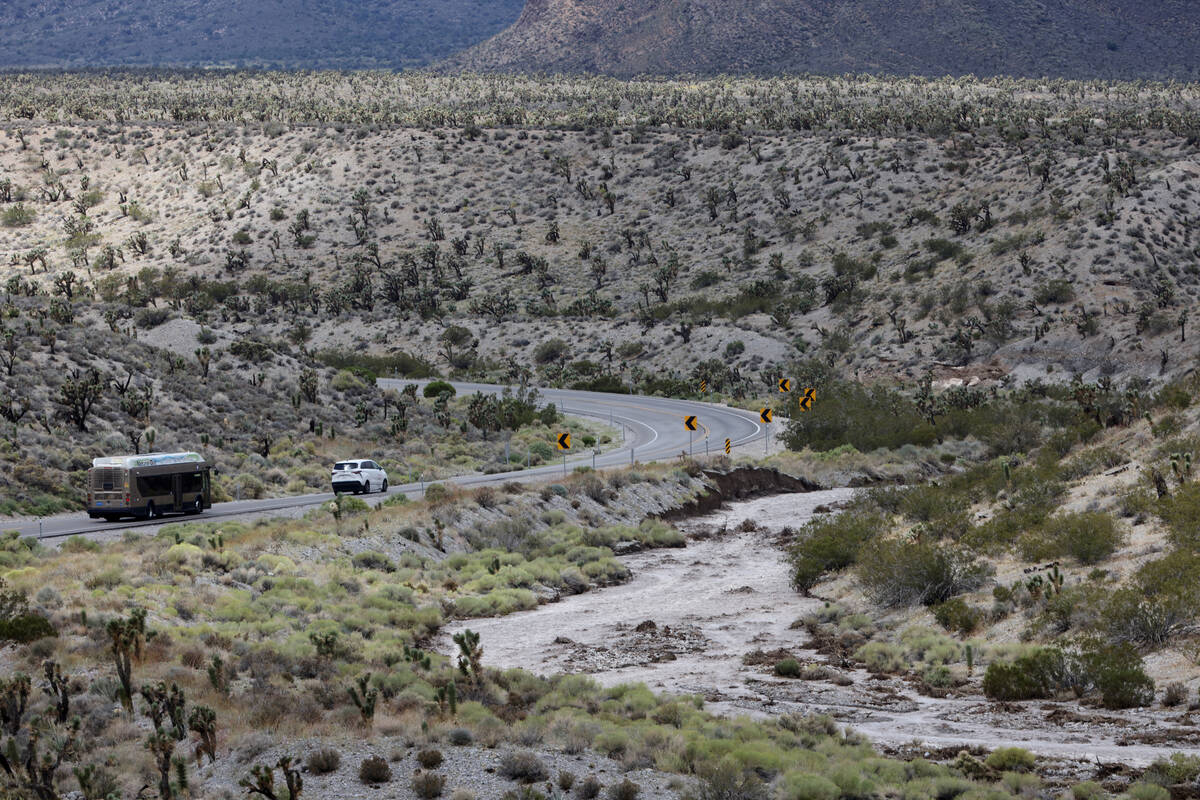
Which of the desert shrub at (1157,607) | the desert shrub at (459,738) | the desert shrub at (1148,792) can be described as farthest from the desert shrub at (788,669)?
the desert shrub at (1148,792)

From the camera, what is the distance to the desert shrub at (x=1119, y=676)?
63.4ft

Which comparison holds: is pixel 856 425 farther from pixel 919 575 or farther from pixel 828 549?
pixel 919 575

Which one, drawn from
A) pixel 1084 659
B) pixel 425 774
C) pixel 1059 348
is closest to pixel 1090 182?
pixel 1059 348

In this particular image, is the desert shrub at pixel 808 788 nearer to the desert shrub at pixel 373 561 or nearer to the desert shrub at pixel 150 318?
the desert shrub at pixel 373 561

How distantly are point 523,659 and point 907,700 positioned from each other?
26.5ft

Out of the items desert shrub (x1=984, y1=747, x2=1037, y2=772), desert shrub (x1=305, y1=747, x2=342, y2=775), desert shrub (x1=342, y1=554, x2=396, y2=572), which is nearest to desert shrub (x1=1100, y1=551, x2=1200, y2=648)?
desert shrub (x1=984, y1=747, x2=1037, y2=772)

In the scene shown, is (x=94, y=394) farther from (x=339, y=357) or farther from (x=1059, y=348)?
(x=1059, y=348)

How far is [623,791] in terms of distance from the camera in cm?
1552

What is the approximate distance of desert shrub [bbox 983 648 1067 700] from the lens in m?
20.7

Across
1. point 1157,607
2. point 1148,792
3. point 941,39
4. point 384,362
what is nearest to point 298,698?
point 1148,792

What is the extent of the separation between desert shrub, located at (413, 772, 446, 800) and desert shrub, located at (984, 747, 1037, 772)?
24.3 ft

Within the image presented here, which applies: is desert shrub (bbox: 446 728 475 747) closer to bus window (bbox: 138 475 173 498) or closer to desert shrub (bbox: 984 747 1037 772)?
desert shrub (bbox: 984 747 1037 772)

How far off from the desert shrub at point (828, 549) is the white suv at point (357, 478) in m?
18.0

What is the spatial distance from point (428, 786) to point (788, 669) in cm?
965
